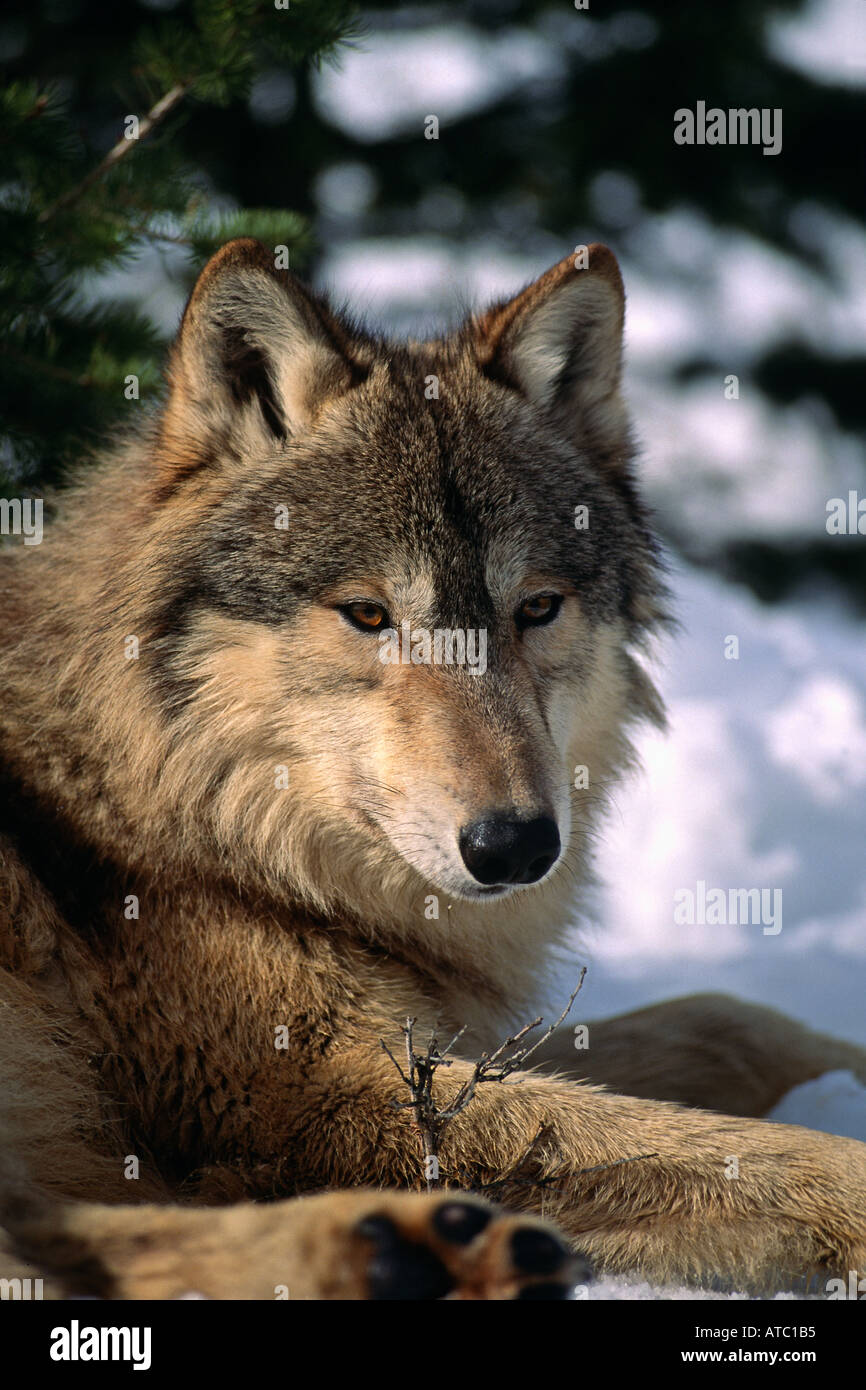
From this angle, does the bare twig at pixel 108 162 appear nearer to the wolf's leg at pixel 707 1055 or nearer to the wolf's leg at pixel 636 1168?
the wolf's leg at pixel 636 1168

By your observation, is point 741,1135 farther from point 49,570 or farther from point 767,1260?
point 49,570

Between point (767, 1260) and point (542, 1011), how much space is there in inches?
56.9

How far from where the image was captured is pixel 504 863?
2.85m

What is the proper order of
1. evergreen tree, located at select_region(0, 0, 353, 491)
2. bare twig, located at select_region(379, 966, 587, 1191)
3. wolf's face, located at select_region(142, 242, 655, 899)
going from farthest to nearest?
evergreen tree, located at select_region(0, 0, 353, 491)
wolf's face, located at select_region(142, 242, 655, 899)
bare twig, located at select_region(379, 966, 587, 1191)

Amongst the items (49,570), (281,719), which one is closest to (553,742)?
(281,719)

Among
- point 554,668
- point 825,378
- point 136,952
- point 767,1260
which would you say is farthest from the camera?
point 825,378

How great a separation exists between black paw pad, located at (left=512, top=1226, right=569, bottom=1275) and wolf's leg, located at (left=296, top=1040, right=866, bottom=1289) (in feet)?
2.43

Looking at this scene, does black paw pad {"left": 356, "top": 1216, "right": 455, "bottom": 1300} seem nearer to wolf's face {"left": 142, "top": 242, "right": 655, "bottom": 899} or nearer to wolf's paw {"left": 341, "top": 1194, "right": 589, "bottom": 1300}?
wolf's paw {"left": 341, "top": 1194, "right": 589, "bottom": 1300}

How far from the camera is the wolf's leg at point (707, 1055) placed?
3959 millimetres

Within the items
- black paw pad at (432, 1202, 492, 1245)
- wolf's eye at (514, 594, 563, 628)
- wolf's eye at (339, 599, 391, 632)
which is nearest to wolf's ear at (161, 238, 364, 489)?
wolf's eye at (339, 599, 391, 632)

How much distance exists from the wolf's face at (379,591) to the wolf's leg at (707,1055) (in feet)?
→ 3.23

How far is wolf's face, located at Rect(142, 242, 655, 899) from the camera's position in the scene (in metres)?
3.07
